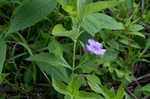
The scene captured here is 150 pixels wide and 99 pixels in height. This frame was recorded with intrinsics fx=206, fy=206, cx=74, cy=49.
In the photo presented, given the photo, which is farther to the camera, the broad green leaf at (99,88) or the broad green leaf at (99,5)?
the broad green leaf at (99,88)

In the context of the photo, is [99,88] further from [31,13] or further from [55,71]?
[31,13]

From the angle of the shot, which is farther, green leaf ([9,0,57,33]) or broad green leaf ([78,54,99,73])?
broad green leaf ([78,54,99,73])

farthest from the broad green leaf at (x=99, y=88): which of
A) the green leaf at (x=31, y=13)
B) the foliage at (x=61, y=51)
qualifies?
the green leaf at (x=31, y=13)

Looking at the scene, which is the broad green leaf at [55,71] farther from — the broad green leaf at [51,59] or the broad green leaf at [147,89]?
the broad green leaf at [147,89]

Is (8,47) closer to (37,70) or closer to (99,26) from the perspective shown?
(37,70)

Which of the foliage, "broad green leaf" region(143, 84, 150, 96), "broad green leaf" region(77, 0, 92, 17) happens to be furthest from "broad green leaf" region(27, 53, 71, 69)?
"broad green leaf" region(143, 84, 150, 96)

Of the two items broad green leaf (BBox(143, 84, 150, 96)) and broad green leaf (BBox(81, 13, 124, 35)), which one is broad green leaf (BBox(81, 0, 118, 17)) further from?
broad green leaf (BBox(143, 84, 150, 96))

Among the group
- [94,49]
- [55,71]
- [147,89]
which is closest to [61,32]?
[55,71]

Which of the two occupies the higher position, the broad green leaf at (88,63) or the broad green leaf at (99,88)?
the broad green leaf at (88,63)

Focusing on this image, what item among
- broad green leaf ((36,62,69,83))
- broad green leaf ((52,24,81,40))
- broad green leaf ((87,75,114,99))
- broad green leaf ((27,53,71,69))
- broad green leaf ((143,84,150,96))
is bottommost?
broad green leaf ((143,84,150,96))

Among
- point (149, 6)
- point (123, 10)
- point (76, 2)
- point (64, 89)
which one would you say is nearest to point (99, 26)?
point (76, 2)
